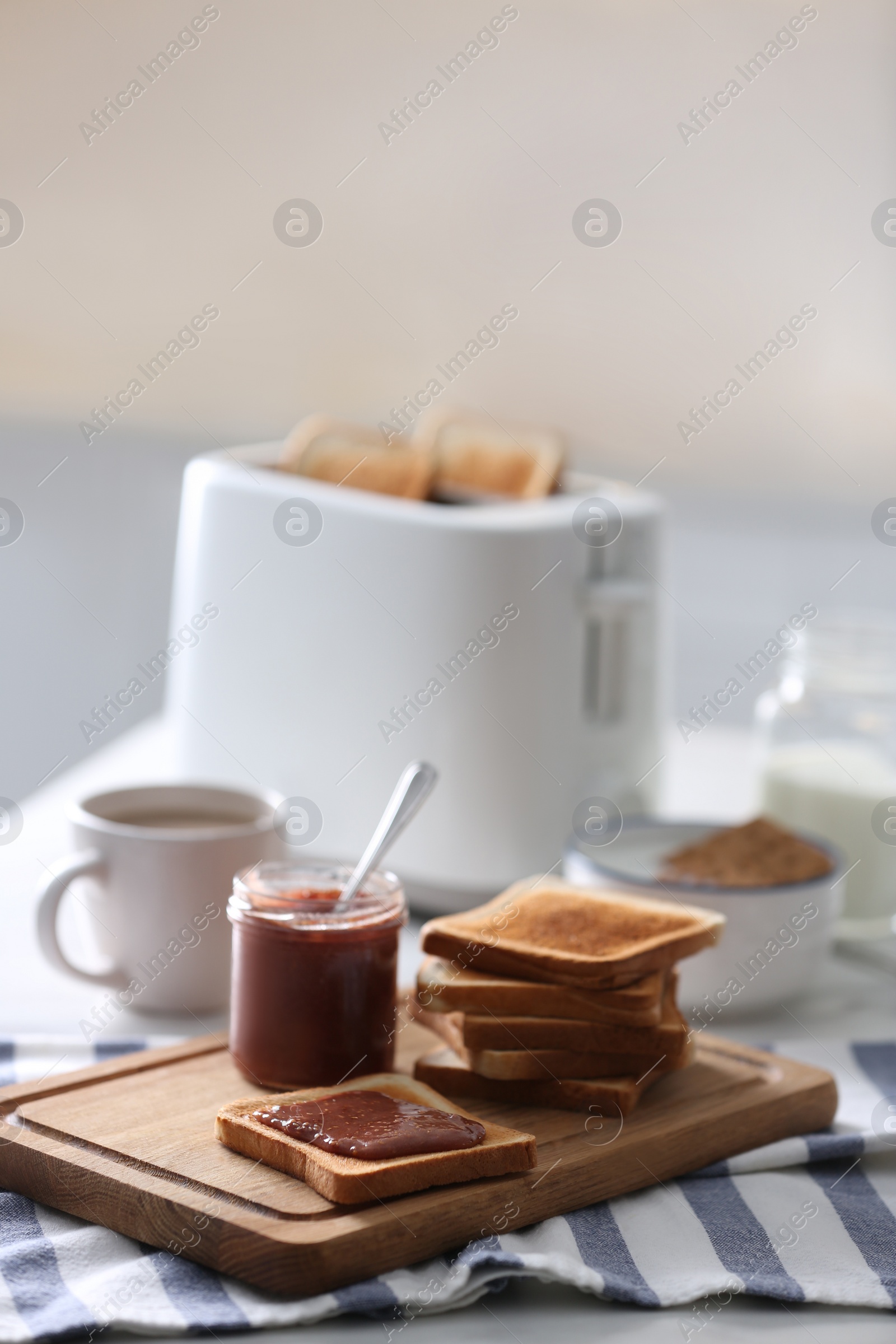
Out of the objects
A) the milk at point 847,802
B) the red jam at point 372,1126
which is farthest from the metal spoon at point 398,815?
the milk at point 847,802

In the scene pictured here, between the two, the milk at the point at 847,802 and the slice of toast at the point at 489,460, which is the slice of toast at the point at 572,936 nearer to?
the milk at the point at 847,802

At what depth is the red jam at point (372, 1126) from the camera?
1.94 feet

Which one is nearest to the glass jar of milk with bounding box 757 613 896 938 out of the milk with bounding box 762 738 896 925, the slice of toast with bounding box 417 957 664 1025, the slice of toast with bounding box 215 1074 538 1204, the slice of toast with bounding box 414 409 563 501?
the milk with bounding box 762 738 896 925

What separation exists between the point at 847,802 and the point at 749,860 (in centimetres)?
16

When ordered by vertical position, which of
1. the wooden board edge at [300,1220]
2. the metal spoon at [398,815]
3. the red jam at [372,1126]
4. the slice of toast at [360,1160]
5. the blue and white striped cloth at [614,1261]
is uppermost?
the metal spoon at [398,815]

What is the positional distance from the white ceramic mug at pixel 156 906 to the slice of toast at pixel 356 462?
14.5 inches

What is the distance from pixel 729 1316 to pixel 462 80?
7.75 ft

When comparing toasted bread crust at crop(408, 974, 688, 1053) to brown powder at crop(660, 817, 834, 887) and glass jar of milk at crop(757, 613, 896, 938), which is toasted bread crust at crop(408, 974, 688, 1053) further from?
glass jar of milk at crop(757, 613, 896, 938)

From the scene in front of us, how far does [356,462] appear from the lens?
115cm

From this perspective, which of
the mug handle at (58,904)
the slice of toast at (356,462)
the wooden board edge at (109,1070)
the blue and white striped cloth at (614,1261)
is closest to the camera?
the blue and white striped cloth at (614,1261)

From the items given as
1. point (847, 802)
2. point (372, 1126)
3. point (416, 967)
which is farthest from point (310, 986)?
point (847, 802)

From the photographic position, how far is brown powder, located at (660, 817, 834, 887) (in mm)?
903

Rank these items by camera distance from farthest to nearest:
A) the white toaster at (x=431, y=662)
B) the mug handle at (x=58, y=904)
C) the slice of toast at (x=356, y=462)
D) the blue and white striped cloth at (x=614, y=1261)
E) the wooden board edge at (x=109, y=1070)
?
the slice of toast at (x=356, y=462) < the white toaster at (x=431, y=662) < the mug handle at (x=58, y=904) < the wooden board edge at (x=109, y=1070) < the blue and white striped cloth at (x=614, y=1261)

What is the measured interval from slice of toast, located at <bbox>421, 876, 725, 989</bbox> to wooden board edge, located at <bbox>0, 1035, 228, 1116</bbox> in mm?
136
